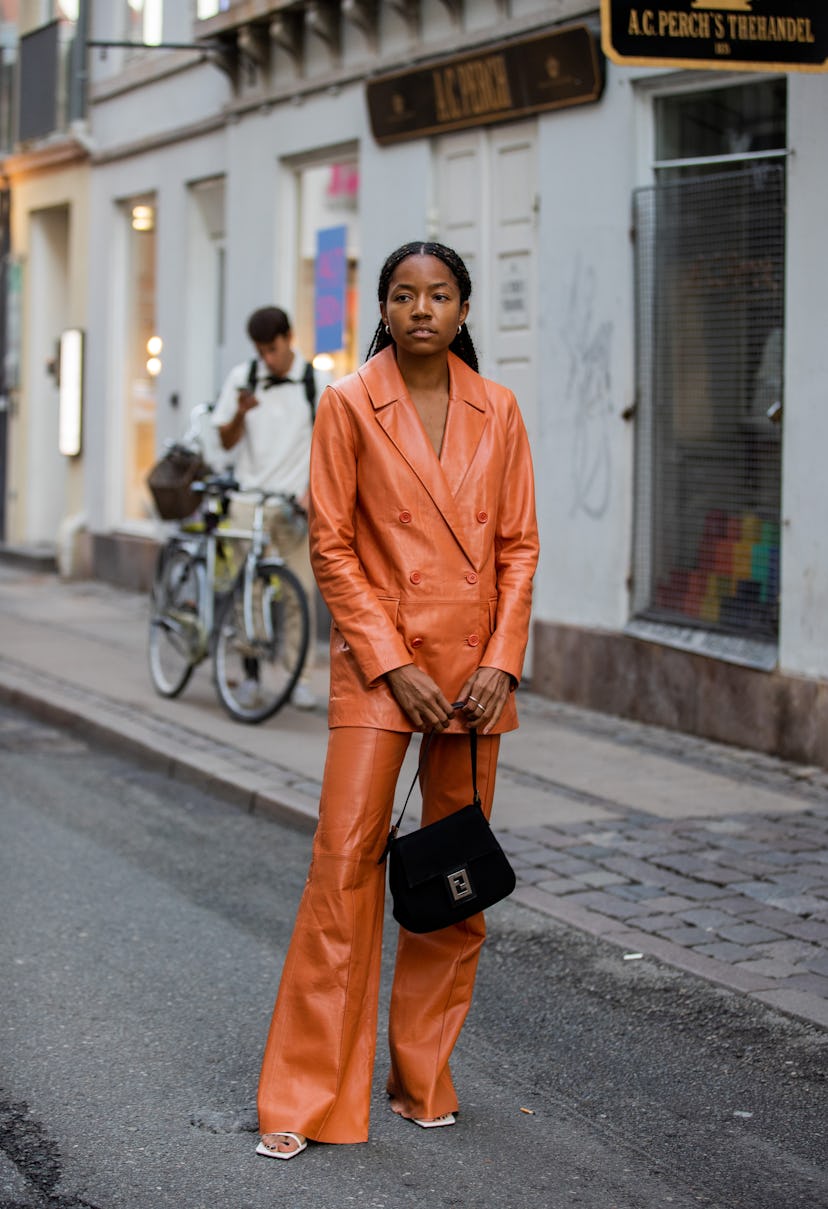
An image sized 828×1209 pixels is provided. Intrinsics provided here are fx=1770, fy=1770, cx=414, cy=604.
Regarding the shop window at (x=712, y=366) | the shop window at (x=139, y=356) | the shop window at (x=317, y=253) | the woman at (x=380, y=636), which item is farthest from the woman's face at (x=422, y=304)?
the shop window at (x=139, y=356)

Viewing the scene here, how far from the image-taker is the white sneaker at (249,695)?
9.34 m

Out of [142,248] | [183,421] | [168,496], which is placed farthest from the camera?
[142,248]

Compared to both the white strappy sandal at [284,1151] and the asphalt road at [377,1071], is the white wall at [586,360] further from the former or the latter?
the white strappy sandal at [284,1151]

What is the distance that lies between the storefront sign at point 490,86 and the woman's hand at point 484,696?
22.1 feet

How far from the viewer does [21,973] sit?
5.20 meters

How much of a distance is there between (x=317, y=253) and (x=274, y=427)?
431cm

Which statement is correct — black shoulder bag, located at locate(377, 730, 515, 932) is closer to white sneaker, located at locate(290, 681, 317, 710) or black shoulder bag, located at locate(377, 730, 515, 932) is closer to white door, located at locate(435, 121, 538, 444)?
white sneaker, located at locate(290, 681, 317, 710)

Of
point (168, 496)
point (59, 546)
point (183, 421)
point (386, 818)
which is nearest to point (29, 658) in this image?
point (168, 496)

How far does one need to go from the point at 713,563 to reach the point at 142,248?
909cm

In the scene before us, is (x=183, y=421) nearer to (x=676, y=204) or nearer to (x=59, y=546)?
(x=59, y=546)

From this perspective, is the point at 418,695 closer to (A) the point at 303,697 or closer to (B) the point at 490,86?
(A) the point at 303,697

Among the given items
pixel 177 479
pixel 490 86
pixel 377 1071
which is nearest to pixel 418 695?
pixel 377 1071

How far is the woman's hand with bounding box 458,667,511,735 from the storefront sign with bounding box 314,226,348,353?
368 inches

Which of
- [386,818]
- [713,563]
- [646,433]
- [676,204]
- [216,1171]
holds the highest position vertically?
[676,204]
